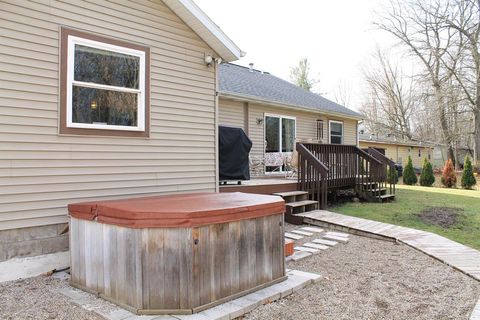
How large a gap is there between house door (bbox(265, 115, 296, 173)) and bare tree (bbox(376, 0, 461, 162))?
13.6m

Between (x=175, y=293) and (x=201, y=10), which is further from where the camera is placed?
(x=201, y=10)

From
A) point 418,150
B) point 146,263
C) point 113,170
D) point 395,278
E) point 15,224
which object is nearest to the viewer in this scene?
point 146,263

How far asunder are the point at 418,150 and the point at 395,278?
3455cm

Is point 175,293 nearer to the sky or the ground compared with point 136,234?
nearer to the ground

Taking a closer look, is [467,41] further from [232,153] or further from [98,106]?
[98,106]

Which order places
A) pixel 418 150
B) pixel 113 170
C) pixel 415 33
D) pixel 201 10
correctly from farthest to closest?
pixel 418 150, pixel 415 33, pixel 201 10, pixel 113 170

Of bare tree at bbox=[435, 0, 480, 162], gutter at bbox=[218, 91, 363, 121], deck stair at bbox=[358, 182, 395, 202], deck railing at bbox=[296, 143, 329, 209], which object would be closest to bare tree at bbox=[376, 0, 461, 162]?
bare tree at bbox=[435, 0, 480, 162]

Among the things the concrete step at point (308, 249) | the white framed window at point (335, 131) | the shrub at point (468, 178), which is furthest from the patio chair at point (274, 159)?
the shrub at point (468, 178)

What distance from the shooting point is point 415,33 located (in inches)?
926

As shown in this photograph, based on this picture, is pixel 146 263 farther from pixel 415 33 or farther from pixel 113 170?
pixel 415 33

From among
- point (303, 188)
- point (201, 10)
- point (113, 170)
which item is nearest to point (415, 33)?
point (303, 188)

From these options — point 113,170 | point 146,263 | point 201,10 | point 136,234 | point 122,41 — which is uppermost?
point 201,10

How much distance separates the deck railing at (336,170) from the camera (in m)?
8.10

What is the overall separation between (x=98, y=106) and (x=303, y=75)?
33.6 metres
